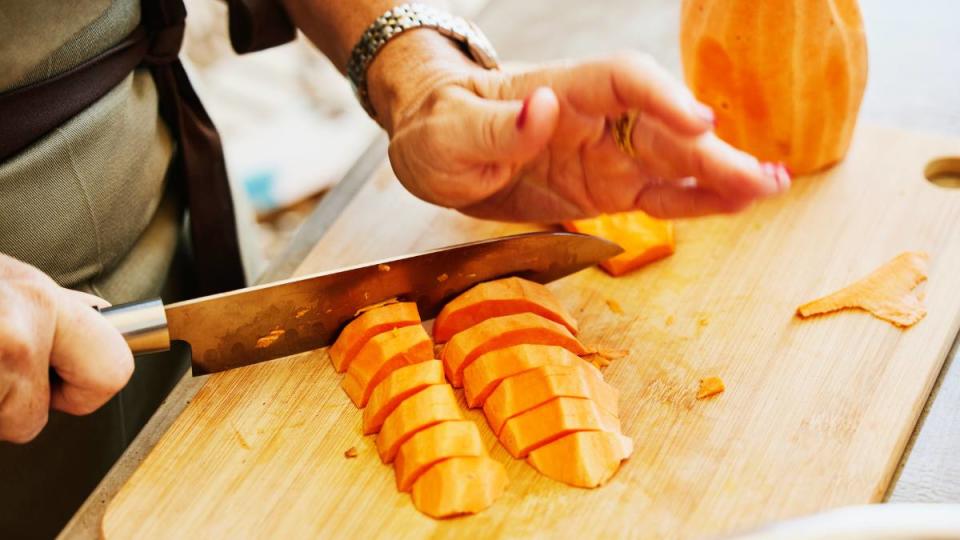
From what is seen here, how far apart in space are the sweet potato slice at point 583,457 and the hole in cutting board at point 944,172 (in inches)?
37.2

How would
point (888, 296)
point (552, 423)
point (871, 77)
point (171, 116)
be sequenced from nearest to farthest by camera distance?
point (552, 423), point (888, 296), point (171, 116), point (871, 77)

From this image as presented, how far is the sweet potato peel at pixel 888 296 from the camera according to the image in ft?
5.42

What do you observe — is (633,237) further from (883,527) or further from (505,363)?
(883,527)

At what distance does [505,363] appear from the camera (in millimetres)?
1538

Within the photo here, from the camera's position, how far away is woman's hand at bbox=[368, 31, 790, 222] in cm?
133

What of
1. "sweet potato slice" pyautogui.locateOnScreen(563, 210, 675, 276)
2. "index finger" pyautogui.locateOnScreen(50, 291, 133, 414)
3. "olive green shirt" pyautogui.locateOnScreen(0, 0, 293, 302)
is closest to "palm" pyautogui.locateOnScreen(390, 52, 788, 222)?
"sweet potato slice" pyautogui.locateOnScreen(563, 210, 675, 276)

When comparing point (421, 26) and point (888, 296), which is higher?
point (421, 26)

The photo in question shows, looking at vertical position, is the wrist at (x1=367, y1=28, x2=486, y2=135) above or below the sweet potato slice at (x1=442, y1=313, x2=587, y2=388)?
above

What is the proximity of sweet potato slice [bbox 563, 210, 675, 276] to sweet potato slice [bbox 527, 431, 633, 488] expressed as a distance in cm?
40

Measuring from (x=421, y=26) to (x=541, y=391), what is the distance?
69 cm

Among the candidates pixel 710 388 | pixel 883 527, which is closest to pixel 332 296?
pixel 710 388

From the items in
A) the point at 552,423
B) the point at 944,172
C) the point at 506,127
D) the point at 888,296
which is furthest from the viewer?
the point at 944,172

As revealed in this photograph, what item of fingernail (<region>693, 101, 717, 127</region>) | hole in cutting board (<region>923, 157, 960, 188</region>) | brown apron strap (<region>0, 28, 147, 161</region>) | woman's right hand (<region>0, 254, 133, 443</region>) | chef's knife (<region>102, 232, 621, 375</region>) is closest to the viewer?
woman's right hand (<region>0, 254, 133, 443</region>)

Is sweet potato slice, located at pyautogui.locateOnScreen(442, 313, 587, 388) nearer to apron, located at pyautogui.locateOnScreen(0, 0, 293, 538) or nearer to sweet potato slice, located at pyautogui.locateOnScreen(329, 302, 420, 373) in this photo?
sweet potato slice, located at pyautogui.locateOnScreen(329, 302, 420, 373)
